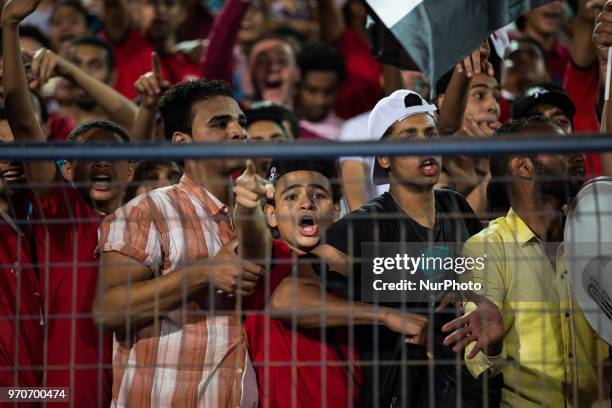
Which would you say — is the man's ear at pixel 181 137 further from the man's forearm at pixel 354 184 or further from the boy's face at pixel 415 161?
the man's forearm at pixel 354 184

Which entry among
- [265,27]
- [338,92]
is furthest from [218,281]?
[265,27]

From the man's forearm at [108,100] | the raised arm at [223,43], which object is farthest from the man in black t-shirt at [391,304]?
the raised arm at [223,43]

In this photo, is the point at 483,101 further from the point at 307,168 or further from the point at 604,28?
the point at 307,168

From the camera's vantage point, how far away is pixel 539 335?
382 cm

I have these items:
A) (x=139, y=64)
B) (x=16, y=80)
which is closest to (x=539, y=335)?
(x=16, y=80)

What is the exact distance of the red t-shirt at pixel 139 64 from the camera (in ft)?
24.2

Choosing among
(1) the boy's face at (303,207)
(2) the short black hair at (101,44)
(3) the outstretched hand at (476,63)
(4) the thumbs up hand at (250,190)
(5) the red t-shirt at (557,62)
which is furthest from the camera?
(5) the red t-shirt at (557,62)

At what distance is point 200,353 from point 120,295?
0.36m

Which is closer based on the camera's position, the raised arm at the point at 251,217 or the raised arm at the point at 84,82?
the raised arm at the point at 251,217

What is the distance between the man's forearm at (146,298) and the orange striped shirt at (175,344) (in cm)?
6

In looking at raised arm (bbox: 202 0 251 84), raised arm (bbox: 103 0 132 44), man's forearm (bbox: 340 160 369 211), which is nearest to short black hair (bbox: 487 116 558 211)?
man's forearm (bbox: 340 160 369 211)

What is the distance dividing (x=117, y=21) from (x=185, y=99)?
3.39m

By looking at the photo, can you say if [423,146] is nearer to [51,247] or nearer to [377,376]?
[377,376]

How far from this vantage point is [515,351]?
3.80 metres
